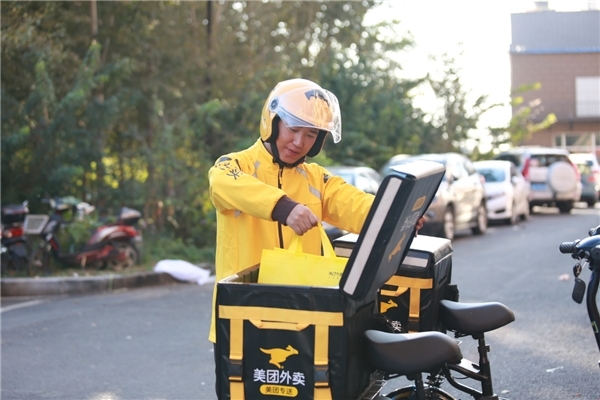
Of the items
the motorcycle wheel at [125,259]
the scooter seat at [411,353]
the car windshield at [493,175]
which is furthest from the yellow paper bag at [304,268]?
the car windshield at [493,175]

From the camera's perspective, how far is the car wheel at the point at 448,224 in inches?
633

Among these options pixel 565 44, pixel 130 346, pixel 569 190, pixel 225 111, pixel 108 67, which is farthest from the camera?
pixel 565 44

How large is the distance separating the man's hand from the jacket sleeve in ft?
0.32

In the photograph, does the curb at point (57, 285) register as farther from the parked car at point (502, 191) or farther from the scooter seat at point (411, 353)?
the parked car at point (502, 191)

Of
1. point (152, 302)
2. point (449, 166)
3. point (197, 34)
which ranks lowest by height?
point (152, 302)

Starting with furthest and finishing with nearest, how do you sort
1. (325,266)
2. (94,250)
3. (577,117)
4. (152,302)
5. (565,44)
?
1. (577,117)
2. (565,44)
3. (94,250)
4. (152,302)
5. (325,266)

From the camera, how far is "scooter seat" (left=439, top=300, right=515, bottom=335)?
3859 mm

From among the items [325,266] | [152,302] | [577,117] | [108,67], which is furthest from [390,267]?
[577,117]

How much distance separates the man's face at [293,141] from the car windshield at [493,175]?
17335 mm

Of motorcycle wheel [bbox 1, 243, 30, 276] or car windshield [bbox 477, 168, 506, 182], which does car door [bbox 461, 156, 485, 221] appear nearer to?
car windshield [bbox 477, 168, 506, 182]

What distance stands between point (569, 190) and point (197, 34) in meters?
10.7

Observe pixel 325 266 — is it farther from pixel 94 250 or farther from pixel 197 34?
pixel 197 34

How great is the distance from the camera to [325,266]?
329 centimetres

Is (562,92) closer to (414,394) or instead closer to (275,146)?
(414,394)
